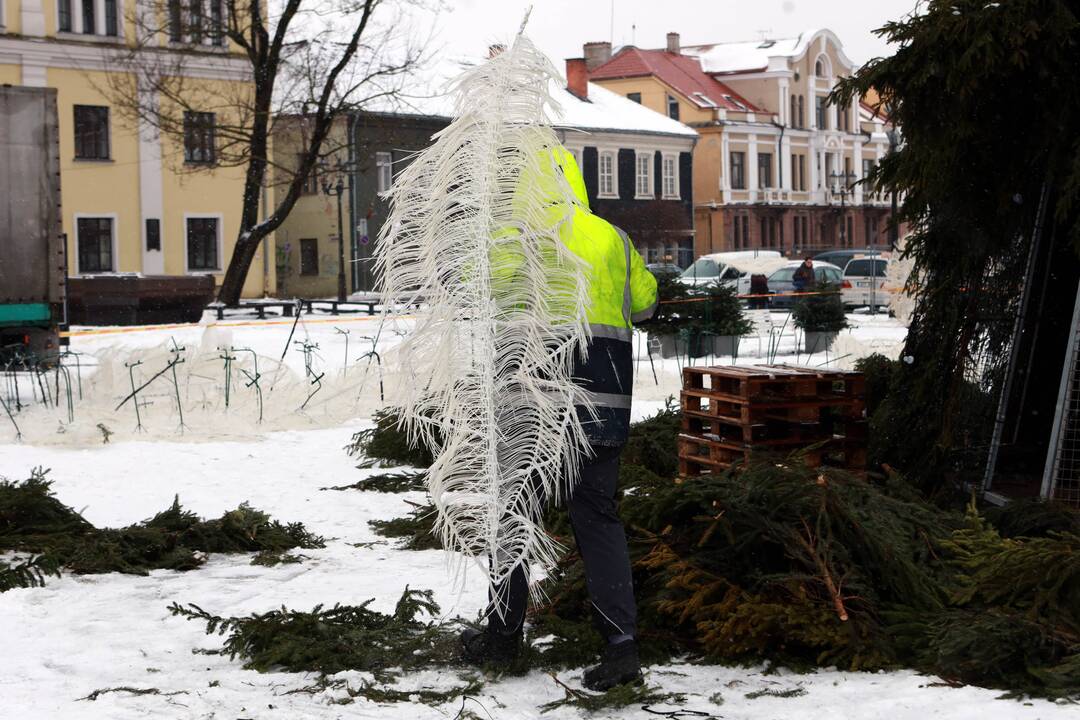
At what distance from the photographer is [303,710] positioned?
4.84 meters

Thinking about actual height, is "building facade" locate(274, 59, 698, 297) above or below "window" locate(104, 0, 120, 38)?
below

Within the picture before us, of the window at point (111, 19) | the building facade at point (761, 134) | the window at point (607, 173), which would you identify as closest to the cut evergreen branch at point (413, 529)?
the window at point (111, 19)

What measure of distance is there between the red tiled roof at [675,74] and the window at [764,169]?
2.35 m

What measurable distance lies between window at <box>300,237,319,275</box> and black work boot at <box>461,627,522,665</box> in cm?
4559

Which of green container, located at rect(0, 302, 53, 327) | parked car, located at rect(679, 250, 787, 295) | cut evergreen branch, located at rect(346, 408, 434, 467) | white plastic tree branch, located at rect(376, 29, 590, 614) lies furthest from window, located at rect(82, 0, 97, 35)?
white plastic tree branch, located at rect(376, 29, 590, 614)

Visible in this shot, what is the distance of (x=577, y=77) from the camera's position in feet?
200

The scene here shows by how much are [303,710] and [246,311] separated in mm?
28226

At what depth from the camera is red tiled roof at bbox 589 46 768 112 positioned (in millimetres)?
68562

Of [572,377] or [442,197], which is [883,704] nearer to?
[572,377]

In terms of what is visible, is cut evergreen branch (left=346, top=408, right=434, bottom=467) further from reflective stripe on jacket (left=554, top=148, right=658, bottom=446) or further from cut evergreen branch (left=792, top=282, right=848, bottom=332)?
cut evergreen branch (left=792, top=282, right=848, bottom=332)

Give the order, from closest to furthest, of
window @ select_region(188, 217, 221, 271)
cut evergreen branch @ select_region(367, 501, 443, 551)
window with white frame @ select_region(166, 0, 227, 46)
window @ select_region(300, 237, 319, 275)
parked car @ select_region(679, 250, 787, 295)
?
1. cut evergreen branch @ select_region(367, 501, 443, 551)
2. window with white frame @ select_region(166, 0, 227, 46)
3. parked car @ select_region(679, 250, 787, 295)
4. window @ select_region(188, 217, 221, 271)
5. window @ select_region(300, 237, 319, 275)

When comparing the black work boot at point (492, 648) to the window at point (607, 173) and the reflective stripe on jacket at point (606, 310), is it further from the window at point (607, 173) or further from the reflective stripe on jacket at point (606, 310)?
the window at point (607, 173)

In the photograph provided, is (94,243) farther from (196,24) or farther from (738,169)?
(738,169)

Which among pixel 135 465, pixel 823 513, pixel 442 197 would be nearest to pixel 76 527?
pixel 135 465
